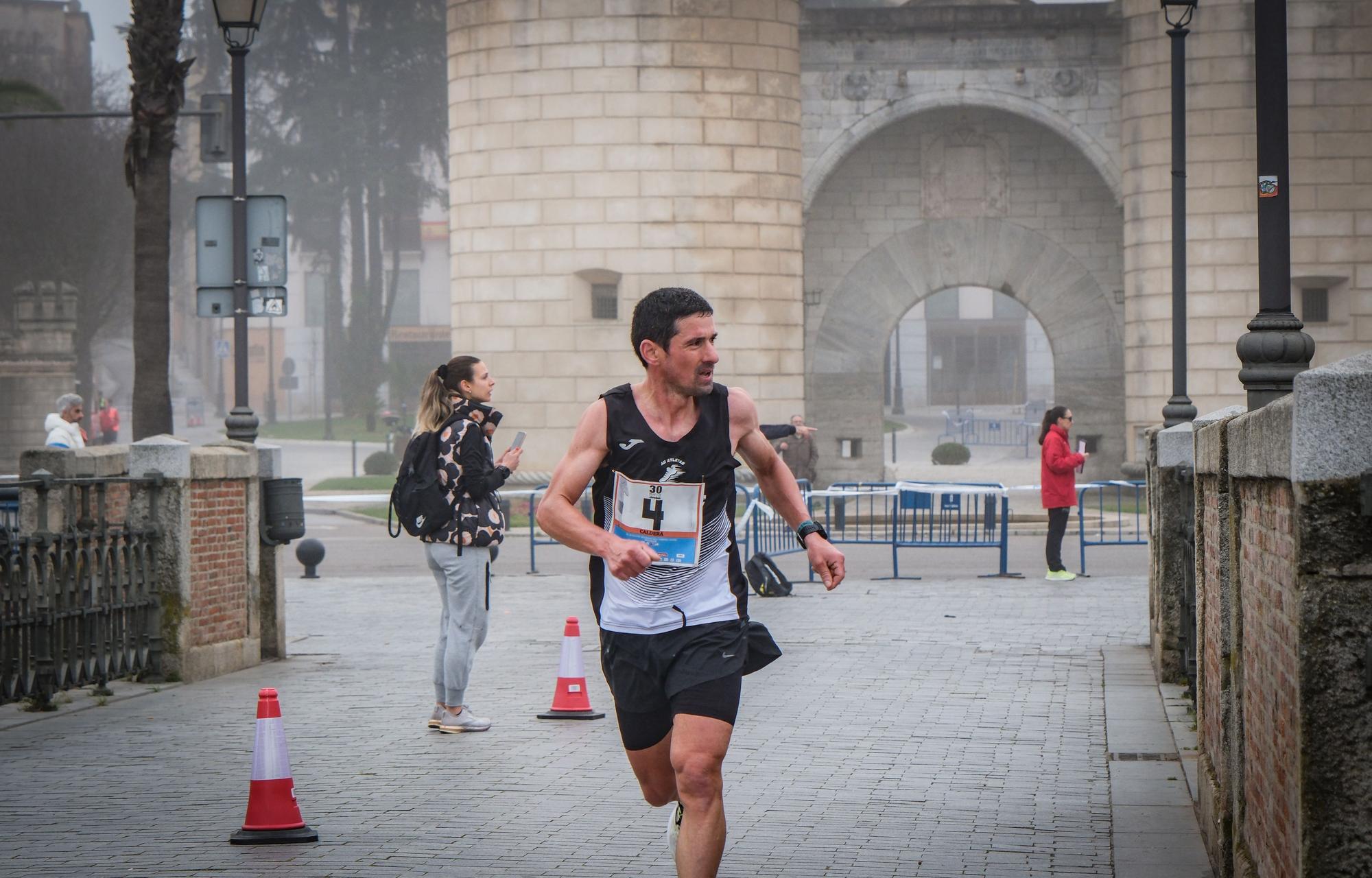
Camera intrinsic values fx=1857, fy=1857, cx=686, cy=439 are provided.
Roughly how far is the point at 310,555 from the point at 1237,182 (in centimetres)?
1630

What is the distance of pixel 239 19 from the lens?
43.4ft

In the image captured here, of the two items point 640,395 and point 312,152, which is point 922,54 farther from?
point 312,152

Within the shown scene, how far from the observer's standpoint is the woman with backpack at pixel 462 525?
9.23 meters

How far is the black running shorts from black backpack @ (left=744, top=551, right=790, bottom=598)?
37.1 feet

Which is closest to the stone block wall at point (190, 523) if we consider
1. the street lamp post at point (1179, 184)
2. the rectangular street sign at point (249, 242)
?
the rectangular street sign at point (249, 242)

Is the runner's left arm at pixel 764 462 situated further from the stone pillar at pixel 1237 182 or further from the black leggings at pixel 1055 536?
the stone pillar at pixel 1237 182

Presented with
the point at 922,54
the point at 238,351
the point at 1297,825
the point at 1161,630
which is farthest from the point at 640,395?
the point at 922,54

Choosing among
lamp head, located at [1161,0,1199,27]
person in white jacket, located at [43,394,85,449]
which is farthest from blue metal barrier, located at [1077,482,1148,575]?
person in white jacket, located at [43,394,85,449]

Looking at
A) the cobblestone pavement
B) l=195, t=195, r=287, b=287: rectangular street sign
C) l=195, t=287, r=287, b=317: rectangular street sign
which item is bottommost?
the cobblestone pavement

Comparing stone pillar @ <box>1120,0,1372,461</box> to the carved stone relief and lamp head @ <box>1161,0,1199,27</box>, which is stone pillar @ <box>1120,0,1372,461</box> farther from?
lamp head @ <box>1161,0,1199,27</box>

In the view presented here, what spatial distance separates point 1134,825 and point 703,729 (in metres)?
2.42

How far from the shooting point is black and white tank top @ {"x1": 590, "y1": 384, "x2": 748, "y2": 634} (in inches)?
213

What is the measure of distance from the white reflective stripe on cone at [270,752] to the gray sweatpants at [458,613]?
2.44 m

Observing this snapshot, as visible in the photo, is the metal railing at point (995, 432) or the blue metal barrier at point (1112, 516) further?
the metal railing at point (995, 432)
